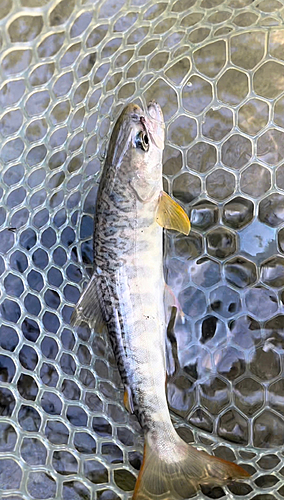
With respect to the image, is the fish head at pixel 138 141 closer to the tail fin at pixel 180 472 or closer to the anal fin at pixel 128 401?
the anal fin at pixel 128 401

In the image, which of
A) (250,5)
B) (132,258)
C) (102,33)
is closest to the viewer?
(132,258)

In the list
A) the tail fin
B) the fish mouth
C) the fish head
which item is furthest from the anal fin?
the fish mouth

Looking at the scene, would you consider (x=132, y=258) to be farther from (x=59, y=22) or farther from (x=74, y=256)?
(x=59, y=22)

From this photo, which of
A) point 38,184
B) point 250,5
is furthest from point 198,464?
point 250,5

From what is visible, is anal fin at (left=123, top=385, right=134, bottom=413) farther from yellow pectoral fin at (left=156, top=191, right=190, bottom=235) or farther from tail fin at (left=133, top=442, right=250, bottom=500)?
yellow pectoral fin at (left=156, top=191, right=190, bottom=235)

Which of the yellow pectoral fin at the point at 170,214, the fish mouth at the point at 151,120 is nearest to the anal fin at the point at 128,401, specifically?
the yellow pectoral fin at the point at 170,214

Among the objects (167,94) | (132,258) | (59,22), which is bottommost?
(132,258)

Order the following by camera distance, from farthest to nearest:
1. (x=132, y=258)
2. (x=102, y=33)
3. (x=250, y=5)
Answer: (x=250, y=5) → (x=102, y=33) → (x=132, y=258)
